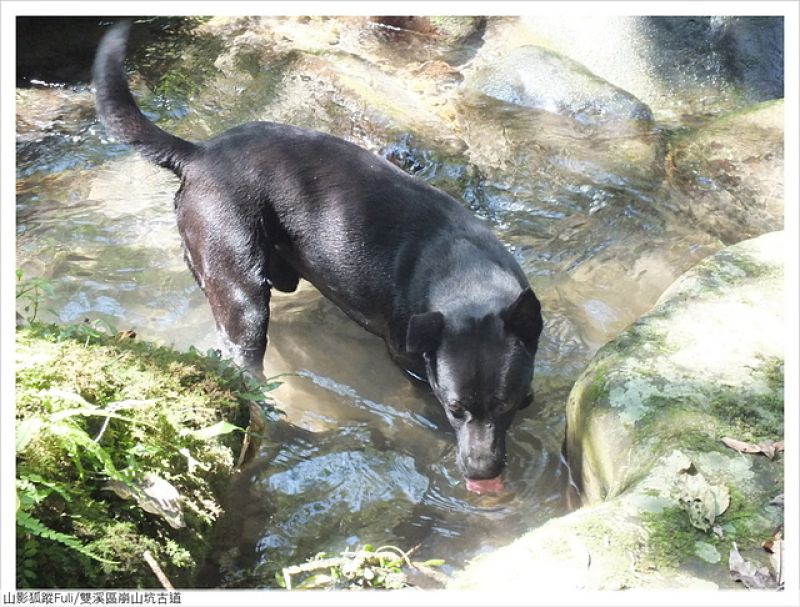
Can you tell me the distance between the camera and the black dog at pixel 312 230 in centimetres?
531

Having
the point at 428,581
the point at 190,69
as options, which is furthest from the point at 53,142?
the point at 428,581

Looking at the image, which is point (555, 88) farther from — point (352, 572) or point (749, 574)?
point (749, 574)

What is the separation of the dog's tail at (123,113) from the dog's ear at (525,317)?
244 centimetres

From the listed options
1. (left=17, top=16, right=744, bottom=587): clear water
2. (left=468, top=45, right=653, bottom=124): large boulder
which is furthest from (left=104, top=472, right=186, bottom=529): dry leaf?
(left=468, top=45, right=653, bottom=124): large boulder

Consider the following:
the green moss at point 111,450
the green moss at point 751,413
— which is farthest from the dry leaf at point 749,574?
the green moss at point 111,450

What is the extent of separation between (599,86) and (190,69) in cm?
439

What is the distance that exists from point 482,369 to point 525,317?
389 millimetres

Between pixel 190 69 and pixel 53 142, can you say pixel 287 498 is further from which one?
pixel 190 69

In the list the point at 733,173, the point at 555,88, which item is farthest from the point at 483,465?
the point at 555,88

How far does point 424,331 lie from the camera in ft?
16.0

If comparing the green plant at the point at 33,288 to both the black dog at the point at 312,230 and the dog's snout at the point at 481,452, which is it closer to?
the black dog at the point at 312,230

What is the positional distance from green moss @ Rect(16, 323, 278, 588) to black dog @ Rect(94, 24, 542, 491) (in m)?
1.43

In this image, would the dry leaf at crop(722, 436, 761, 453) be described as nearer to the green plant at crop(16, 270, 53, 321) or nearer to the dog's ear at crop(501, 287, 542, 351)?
the dog's ear at crop(501, 287, 542, 351)

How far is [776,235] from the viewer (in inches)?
217
